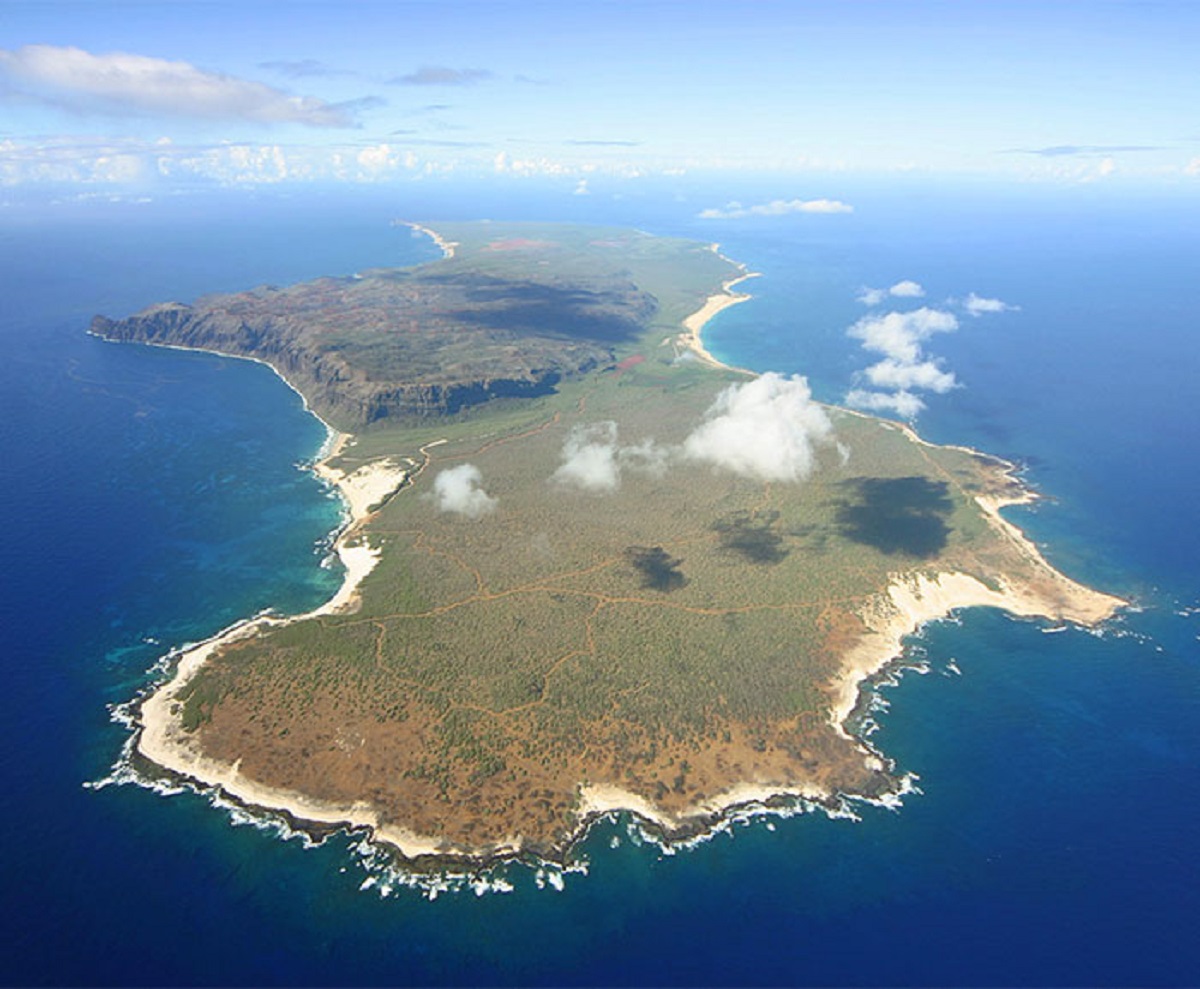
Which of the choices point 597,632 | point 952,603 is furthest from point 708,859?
point 952,603

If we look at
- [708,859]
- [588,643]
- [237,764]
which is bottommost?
[708,859]

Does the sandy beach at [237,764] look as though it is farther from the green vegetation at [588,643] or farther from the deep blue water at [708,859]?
the deep blue water at [708,859]

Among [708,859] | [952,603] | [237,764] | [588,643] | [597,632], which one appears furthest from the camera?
[952,603]

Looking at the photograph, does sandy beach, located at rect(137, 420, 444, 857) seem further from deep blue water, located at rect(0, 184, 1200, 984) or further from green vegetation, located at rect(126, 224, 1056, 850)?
deep blue water, located at rect(0, 184, 1200, 984)

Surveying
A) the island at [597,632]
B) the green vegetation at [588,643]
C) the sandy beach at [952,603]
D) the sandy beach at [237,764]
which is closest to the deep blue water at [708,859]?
the sandy beach at [237,764]

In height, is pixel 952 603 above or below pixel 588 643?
below

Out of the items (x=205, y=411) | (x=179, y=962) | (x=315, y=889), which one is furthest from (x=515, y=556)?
(x=205, y=411)

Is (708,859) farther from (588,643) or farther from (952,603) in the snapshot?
(952,603)

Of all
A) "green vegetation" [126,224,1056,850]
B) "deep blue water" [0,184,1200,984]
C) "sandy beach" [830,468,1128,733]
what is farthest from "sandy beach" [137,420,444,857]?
"sandy beach" [830,468,1128,733]
